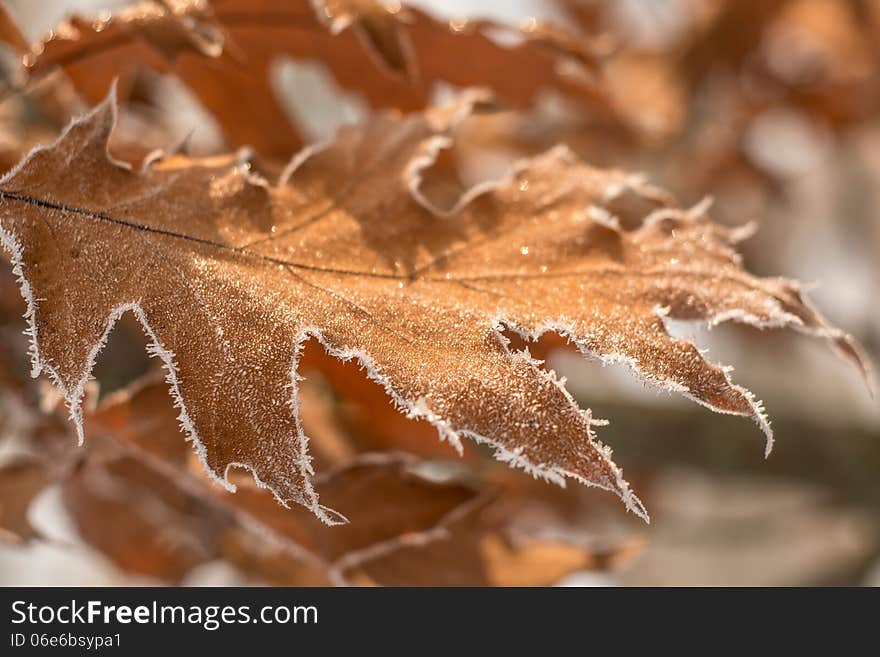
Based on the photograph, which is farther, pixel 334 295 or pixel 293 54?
pixel 293 54

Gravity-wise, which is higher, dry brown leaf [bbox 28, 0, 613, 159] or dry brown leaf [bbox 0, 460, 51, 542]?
dry brown leaf [bbox 28, 0, 613, 159]

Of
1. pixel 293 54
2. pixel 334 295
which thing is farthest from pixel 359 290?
pixel 293 54

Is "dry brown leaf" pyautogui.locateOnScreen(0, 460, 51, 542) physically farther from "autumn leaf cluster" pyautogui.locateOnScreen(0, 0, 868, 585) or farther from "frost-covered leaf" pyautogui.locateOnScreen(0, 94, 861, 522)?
"frost-covered leaf" pyautogui.locateOnScreen(0, 94, 861, 522)

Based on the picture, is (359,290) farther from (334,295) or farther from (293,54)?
(293,54)

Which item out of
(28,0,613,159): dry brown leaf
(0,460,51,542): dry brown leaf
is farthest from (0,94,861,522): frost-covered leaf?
(0,460,51,542): dry brown leaf

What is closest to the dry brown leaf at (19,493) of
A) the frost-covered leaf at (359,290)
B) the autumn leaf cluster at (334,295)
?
the autumn leaf cluster at (334,295)

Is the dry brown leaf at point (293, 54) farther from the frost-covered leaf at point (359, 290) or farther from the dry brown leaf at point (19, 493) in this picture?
the dry brown leaf at point (19, 493)
